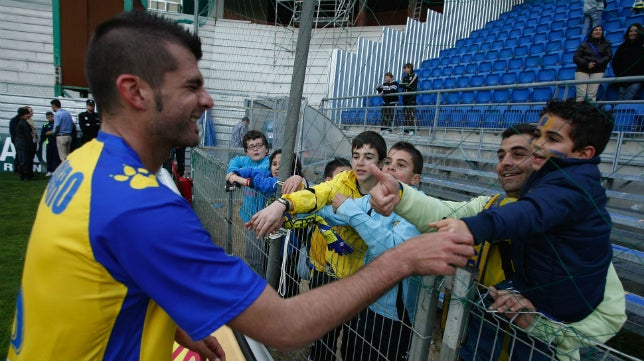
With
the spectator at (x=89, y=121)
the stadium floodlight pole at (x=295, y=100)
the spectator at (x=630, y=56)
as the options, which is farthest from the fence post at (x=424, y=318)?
the spectator at (x=89, y=121)

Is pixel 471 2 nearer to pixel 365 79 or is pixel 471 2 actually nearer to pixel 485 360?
pixel 365 79

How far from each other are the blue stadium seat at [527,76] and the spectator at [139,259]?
903 cm

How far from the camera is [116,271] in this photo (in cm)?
88

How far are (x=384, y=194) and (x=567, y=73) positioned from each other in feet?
27.4

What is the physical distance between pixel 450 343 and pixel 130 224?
1.06 metres

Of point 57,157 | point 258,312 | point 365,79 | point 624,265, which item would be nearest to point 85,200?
point 258,312

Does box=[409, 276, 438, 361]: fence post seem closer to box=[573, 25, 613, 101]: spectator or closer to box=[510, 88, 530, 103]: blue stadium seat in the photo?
box=[573, 25, 613, 101]: spectator

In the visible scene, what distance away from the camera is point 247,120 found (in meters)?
9.88

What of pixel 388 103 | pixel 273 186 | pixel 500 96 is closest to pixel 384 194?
pixel 273 186

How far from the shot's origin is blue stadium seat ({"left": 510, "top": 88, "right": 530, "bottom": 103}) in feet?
25.9

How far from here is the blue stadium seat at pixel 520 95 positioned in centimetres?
790

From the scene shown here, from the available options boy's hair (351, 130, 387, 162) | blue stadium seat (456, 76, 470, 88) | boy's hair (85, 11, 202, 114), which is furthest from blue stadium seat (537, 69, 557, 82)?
boy's hair (85, 11, 202, 114)

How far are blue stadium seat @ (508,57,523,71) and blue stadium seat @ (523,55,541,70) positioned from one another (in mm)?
97

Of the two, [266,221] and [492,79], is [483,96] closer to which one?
[492,79]
